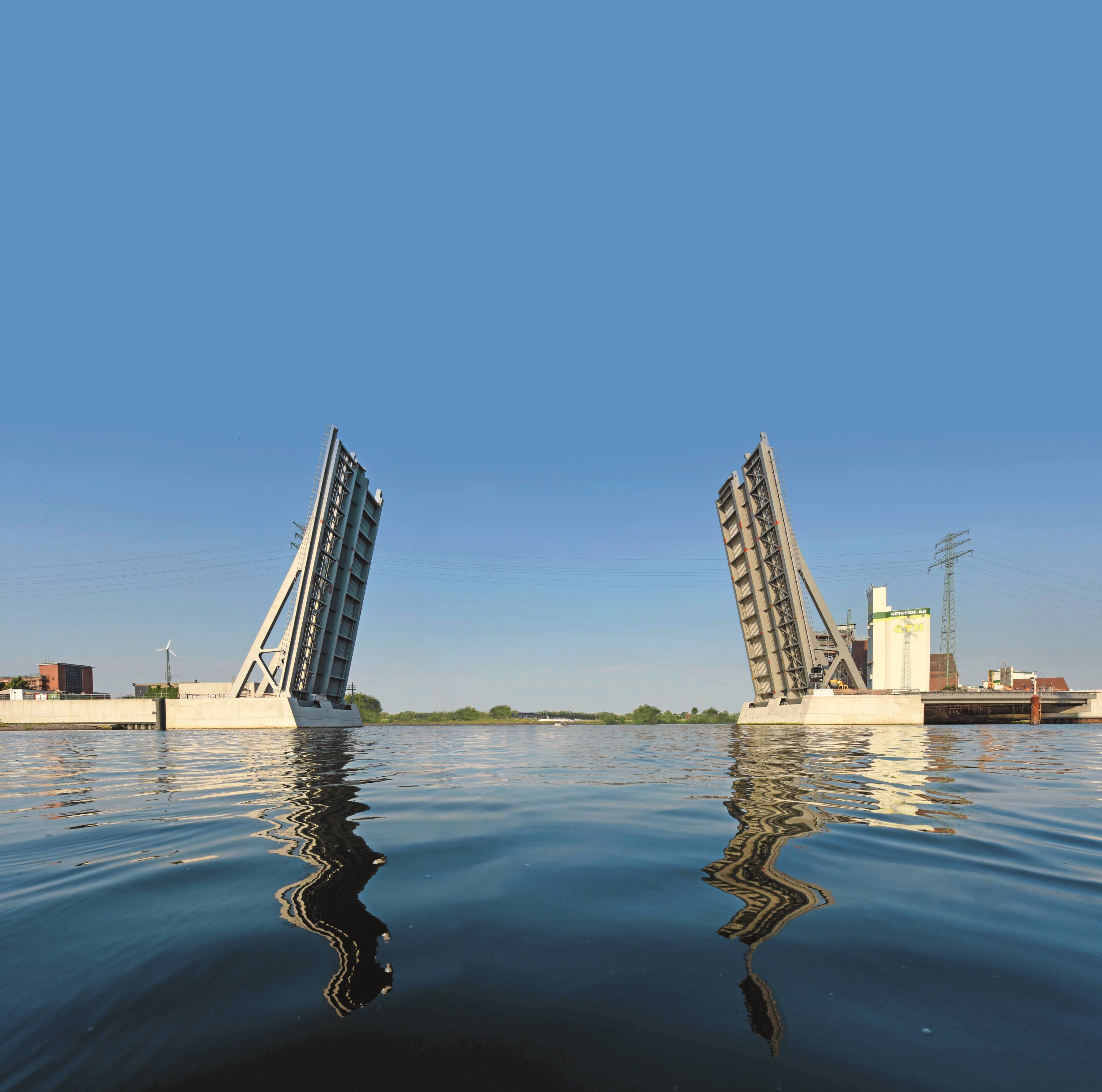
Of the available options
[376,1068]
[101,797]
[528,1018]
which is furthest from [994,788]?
[101,797]

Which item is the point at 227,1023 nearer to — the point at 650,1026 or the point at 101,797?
the point at 650,1026

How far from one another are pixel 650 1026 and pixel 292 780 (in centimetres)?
947

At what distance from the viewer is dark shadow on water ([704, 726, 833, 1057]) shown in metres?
2.29

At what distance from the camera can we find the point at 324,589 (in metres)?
41.8

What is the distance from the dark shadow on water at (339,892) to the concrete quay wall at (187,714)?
3650 cm

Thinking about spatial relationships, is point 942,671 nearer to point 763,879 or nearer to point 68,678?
point 763,879

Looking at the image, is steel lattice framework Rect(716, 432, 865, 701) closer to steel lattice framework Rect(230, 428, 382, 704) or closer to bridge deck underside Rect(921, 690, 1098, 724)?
bridge deck underside Rect(921, 690, 1098, 724)

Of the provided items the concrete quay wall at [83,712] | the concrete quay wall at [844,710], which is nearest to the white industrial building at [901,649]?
the concrete quay wall at [844,710]

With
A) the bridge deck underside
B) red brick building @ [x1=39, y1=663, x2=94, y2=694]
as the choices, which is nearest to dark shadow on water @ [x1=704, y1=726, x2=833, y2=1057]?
the bridge deck underside

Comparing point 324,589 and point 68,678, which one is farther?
point 68,678

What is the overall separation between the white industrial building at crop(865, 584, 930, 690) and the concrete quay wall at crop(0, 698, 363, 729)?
73.4 m

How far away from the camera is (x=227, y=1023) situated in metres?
2.06

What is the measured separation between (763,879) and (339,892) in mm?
2730

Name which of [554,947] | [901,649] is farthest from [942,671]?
[554,947]
